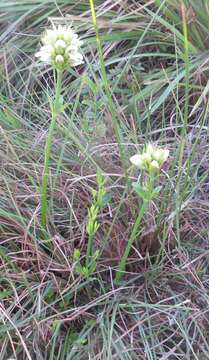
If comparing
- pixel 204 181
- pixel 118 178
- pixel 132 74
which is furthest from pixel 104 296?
pixel 132 74

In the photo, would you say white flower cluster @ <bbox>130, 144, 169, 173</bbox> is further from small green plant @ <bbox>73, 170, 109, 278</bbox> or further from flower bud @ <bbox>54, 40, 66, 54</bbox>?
flower bud @ <bbox>54, 40, 66, 54</bbox>

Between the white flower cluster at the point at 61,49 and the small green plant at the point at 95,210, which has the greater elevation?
the white flower cluster at the point at 61,49

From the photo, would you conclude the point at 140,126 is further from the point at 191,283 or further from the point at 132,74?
the point at 191,283

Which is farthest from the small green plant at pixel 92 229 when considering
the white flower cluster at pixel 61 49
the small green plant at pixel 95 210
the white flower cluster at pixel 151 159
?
the white flower cluster at pixel 61 49

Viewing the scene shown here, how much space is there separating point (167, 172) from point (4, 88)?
68 centimetres

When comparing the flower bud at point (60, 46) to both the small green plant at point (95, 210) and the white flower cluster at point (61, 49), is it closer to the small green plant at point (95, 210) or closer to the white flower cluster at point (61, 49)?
the white flower cluster at point (61, 49)

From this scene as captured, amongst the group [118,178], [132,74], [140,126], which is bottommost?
[118,178]

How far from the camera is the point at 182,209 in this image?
157 centimetres

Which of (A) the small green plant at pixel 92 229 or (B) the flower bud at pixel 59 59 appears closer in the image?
(B) the flower bud at pixel 59 59

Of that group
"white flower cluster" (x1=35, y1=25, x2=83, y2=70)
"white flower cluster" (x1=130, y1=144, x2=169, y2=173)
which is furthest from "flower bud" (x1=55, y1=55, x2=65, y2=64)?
"white flower cluster" (x1=130, y1=144, x2=169, y2=173)

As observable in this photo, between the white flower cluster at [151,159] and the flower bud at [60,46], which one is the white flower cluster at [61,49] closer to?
the flower bud at [60,46]

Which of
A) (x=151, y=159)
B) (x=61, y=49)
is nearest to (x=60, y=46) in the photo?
(x=61, y=49)

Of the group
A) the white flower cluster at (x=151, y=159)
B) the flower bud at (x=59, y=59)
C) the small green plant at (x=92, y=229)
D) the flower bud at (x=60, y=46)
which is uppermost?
the flower bud at (x=60, y=46)

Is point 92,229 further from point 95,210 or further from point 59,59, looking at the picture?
point 59,59
